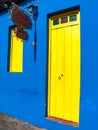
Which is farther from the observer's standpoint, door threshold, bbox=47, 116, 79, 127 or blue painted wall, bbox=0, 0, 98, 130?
door threshold, bbox=47, 116, 79, 127

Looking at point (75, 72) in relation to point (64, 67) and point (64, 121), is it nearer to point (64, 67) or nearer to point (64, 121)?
point (64, 67)

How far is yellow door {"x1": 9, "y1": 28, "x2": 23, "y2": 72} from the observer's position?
9.10 meters

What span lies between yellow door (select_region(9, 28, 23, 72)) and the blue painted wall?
0.58ft

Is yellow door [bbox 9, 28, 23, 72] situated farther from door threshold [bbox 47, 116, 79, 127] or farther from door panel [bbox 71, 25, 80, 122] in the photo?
door panel [bbox 71, 25, 80, 122]

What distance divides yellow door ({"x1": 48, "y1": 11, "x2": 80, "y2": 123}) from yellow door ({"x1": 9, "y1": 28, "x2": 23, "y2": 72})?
1.55 m

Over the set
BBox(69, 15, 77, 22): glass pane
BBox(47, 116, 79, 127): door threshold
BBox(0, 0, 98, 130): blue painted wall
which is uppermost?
BBox(69, 15, 77, 22): glass pane

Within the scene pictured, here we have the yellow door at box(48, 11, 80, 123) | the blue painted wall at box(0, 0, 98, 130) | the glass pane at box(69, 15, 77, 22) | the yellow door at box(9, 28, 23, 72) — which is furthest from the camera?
the yellow door at box(9, 28, 23, 72)

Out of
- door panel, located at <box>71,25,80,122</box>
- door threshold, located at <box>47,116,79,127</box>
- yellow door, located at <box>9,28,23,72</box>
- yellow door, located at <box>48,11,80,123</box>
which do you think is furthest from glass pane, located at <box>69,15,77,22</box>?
door threshold, located at <box>47,116,79,127</box>

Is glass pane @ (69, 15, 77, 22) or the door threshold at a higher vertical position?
glass pane @ (69, 15, 77, 22)

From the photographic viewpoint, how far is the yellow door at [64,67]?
7055mm

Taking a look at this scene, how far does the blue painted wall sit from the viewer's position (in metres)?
6.50

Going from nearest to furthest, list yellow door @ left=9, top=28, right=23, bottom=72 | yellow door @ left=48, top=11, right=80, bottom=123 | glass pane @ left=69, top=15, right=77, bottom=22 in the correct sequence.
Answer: yellow door @ left=48, top=11, right=80, bottom=123
glass pane @ left=69, top=15, right=77, bottom=22
yellow door @ left=9, top=28, right=23, bottom=72

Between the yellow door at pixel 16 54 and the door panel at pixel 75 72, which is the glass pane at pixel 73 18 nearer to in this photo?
the door panel at pixel 75 72

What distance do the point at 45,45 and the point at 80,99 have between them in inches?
72.3
